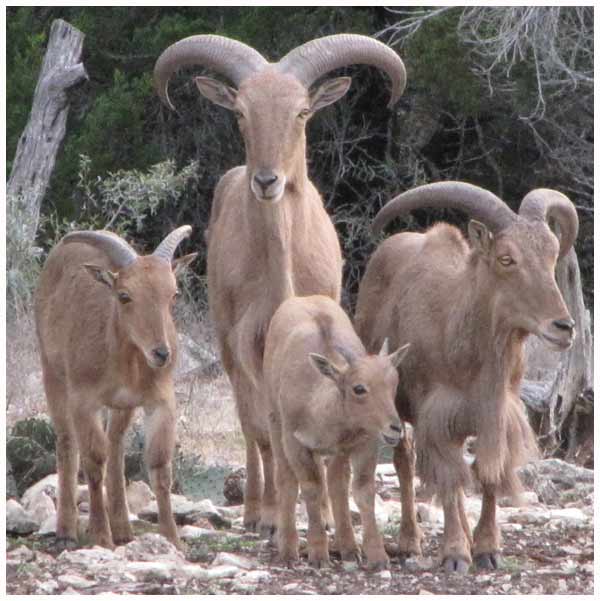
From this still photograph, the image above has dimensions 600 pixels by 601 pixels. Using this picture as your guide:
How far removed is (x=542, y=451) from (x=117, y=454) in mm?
4748

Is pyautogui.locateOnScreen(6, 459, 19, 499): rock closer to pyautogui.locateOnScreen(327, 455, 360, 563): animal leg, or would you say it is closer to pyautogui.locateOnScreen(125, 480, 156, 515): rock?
pyautogui.locateOnScreen(125, 480, 156, 515): rock

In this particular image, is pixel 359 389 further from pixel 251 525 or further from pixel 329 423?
pixel 251 525

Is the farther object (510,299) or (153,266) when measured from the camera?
(153,266)

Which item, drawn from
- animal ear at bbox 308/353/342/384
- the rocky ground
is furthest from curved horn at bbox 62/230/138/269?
the rocky ground

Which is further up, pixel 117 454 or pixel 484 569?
pixel 117 454

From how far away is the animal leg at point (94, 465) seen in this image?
9.30m

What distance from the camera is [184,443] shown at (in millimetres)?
13242

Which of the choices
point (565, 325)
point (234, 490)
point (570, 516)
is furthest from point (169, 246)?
point (570, 516)

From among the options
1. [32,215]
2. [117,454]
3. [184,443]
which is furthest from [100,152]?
[117,454]

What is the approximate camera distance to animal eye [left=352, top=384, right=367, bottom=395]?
27.8 feet

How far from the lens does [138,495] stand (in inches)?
422

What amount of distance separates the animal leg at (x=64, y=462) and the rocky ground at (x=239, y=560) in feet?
0.40

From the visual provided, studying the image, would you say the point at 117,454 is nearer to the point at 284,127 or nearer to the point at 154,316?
the point at 154,316

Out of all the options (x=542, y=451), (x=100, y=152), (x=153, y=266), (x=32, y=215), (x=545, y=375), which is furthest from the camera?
(x=100, y=152)
